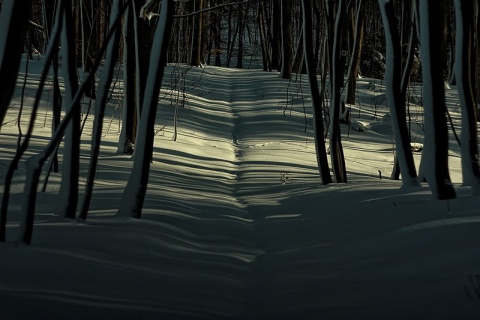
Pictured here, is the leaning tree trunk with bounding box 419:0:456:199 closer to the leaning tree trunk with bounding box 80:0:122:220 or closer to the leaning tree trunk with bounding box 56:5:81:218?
the leaning tree trunk with bounding box 80:0:122:220

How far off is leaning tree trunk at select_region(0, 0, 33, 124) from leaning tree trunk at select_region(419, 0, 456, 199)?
9.75ft

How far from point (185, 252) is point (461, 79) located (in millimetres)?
2712

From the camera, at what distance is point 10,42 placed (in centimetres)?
348

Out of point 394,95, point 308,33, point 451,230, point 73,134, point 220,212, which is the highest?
point 308,33

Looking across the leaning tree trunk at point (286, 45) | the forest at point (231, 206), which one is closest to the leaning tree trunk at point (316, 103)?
the forest at point (231, 206)

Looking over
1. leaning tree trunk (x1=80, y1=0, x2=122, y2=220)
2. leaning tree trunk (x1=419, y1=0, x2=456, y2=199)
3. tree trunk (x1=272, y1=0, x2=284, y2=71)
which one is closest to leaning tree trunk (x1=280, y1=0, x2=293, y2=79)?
tree trunk (x1=272, y1=0, x2=284, y2=71)

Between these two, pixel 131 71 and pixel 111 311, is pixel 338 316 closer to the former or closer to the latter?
pixel 111 311

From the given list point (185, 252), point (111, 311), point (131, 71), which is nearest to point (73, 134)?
point (185, 252)

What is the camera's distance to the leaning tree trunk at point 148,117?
5.11m

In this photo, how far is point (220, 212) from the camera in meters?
6.23

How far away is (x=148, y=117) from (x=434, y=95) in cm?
214

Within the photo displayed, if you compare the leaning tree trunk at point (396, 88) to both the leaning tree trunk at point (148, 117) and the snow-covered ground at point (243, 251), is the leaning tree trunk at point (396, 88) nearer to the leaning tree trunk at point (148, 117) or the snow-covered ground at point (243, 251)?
the snow-covered ground at point (243, 251)

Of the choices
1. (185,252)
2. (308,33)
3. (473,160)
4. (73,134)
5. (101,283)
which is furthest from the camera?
(308,33)

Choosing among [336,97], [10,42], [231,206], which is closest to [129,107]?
[336,97]
